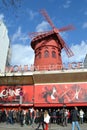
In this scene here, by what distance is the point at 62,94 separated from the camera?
2827 cm

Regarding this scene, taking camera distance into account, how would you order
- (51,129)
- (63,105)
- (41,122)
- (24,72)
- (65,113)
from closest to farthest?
(41,122)
(51,129)
(65,113)
(63,105)
(24,72)

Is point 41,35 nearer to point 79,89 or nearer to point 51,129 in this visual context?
point 79,89

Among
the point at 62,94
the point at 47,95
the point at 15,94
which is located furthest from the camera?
the point at 15,94

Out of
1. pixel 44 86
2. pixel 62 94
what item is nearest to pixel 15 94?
pixel 44 86

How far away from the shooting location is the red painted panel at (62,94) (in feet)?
91.2

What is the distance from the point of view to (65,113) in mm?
21859

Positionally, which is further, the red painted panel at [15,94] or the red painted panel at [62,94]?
the red painted panel at [15,94]

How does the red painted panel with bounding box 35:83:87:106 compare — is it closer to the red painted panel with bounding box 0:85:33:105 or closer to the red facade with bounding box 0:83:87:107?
the red facade with bounding box 0:83:87:107

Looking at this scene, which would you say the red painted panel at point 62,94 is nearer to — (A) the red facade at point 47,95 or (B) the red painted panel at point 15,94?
(A) the red facade at point 47,95

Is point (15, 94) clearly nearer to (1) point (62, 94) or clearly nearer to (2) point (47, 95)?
(2) point (47, 95)

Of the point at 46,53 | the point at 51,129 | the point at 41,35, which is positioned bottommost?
the point at 51,129

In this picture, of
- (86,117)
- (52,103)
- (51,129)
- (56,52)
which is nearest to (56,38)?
(56,52)

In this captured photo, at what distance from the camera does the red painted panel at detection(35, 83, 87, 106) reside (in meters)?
27.8

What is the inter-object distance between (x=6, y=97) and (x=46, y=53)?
24.7 ft
